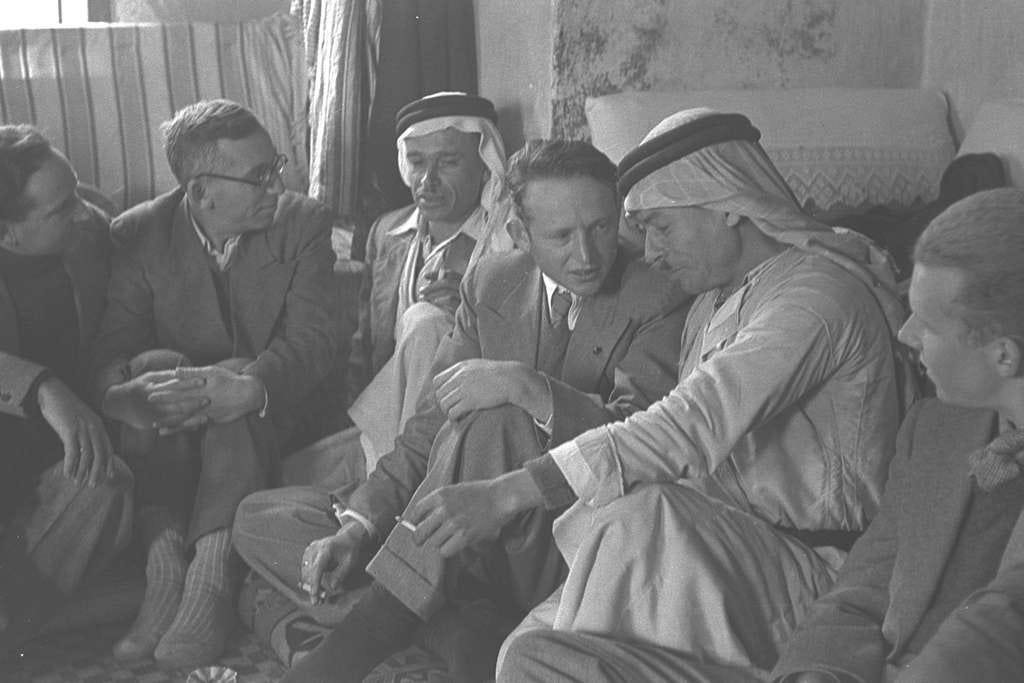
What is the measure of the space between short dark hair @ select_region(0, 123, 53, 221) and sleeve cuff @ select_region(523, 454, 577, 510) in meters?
1.67

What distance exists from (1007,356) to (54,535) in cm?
226

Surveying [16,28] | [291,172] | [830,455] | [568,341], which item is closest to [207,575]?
[568,341]

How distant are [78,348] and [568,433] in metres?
1.60

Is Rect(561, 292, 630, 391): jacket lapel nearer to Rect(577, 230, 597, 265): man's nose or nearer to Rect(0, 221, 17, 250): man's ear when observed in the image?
Rect(577, 230, 597, 265): man's nose

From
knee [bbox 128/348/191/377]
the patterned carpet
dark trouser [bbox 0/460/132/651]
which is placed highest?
knee [bbox 128/348/191/377]

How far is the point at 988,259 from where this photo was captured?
190 cm

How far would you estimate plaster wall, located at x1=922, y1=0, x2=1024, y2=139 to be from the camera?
3.93 m

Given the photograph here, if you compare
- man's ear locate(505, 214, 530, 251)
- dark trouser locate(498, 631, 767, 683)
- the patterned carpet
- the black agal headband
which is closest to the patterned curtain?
man's ear locate(505, 214, 530, 251)

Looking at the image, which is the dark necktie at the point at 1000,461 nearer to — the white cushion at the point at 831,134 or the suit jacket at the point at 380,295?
the white cushion at the point at 831,134

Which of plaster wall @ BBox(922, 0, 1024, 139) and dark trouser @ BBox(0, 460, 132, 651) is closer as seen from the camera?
dark trouser @ BBox(0, 460, 132, 651)

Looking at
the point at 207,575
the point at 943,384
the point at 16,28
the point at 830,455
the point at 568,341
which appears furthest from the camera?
the point at 16,28

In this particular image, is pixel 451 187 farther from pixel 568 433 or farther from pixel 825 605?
pixel 825 605

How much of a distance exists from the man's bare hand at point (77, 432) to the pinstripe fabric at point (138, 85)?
7.81ft

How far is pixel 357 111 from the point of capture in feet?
14.9
